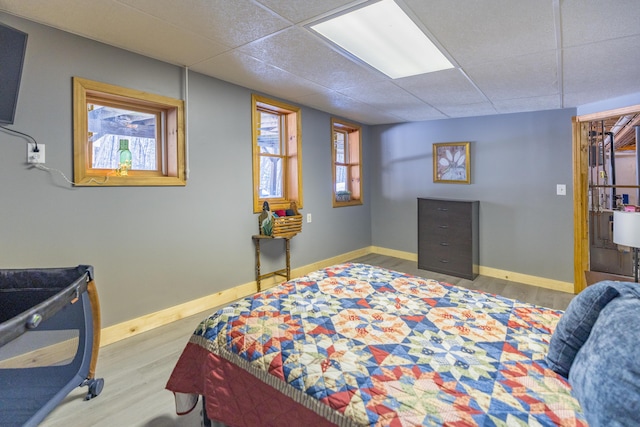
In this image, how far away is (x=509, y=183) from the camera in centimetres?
407

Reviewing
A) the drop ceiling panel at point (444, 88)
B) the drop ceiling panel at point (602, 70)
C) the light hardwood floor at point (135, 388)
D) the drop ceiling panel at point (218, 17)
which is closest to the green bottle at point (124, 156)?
the drop ceiling panel at point (218, 17)

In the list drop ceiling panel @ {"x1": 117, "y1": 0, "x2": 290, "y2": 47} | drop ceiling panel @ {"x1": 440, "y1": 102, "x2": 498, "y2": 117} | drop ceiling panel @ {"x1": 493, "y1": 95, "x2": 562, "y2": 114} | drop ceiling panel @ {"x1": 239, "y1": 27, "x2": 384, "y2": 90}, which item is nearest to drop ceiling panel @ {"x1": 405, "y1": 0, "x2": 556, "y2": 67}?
drop ceiling panel @ {"x1": 239, "y1": 27, "x2": 384, "y2": 90}

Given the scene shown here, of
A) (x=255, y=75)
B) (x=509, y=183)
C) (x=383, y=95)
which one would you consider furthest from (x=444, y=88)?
(x=255, y=75)

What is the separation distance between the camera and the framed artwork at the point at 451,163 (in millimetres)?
4410

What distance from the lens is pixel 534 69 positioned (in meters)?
2.59

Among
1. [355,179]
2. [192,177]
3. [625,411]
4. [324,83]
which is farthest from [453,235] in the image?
[625,411]

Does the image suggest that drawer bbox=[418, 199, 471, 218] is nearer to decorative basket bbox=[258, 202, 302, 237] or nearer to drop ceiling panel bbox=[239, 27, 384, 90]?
decorative basket bbox=[258, 202, 302, 237]

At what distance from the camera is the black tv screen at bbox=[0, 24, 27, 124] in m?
1.76

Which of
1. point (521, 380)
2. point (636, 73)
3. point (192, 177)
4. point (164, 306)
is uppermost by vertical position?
point (636, 73)

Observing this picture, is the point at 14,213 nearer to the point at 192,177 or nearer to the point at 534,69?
the point at 192,177

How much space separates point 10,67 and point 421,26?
98.0 inches

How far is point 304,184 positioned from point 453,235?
212 centimetres

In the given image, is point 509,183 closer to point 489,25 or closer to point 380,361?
point 489,25

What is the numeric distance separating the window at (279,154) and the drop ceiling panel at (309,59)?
95 cm
